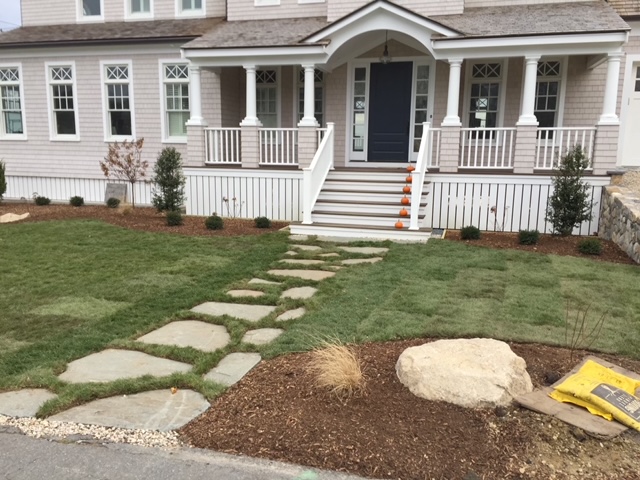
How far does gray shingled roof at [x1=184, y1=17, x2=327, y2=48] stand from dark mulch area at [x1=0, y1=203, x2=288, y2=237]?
3.66 m

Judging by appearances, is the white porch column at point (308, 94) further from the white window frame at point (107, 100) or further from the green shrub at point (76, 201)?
the green shrub at point (76, 201)

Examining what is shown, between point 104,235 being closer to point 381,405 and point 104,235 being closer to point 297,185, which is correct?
point 297,185

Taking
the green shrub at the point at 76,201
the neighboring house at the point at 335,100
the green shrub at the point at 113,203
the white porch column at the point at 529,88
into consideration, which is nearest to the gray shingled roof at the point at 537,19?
the neighboring house at the point at 335,100

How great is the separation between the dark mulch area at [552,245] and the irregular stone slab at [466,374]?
4989mm

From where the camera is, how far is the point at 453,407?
3.26 m

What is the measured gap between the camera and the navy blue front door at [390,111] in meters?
12.0

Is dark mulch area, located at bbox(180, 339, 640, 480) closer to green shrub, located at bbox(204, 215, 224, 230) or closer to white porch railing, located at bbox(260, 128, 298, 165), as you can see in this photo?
green shrub, located at bbox(204, 215, 224, 230)

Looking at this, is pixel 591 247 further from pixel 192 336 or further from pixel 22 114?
pixel 22 114

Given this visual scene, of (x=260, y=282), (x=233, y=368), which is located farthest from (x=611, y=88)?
(x=233, y=368)

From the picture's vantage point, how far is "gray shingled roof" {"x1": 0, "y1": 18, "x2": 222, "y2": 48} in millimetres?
13172

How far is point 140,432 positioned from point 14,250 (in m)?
6.43

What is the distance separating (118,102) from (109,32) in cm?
178

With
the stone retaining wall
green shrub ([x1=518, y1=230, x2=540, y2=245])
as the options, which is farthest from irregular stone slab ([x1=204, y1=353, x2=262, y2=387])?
the stone retaining wall

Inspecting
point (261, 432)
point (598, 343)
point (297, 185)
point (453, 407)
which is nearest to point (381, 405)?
point (453, 407)
